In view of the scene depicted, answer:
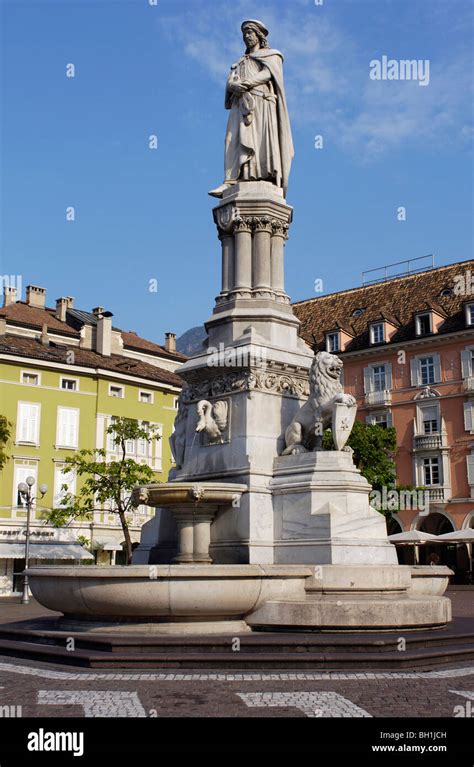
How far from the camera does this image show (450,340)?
51.5 meters

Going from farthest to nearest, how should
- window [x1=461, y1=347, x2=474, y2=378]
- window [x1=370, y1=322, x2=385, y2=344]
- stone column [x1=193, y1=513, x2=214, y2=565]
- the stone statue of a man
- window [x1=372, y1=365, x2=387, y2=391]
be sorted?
window [x1=370, y1=322, x2=385, y2=344], window [x1=372, y1=365, x2=387, y2=391], window [x1=461, y1=347, x2=474, y2=378], the stone statue of a man, stone column [x1=193, y1=513, x2=214, y2=565]

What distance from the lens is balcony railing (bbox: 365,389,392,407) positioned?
54.2 metres

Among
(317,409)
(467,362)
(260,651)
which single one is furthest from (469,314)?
(260,651)

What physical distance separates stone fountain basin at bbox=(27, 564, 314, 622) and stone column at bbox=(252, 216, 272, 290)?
6.03 metres

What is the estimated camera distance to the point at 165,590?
10.9m

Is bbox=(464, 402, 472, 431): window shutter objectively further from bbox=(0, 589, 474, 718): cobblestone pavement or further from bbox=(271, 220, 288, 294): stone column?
bbox=(0, 589, 474, 718): cobblestone pavement

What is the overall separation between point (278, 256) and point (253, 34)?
469 centimetres

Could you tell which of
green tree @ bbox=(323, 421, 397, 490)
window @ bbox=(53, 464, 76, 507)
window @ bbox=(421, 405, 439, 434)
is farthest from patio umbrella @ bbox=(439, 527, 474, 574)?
window @ bbox=(53, 464, 76, 507)

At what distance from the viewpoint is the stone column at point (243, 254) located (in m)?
15.9

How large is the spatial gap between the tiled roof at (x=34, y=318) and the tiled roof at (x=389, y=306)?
54.3ft

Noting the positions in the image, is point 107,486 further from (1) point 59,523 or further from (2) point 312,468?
(2) point 312,468

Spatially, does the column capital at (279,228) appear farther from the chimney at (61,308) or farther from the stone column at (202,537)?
the chimney at (61,308)

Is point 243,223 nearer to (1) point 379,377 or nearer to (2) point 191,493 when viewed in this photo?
(2) point 191,493
